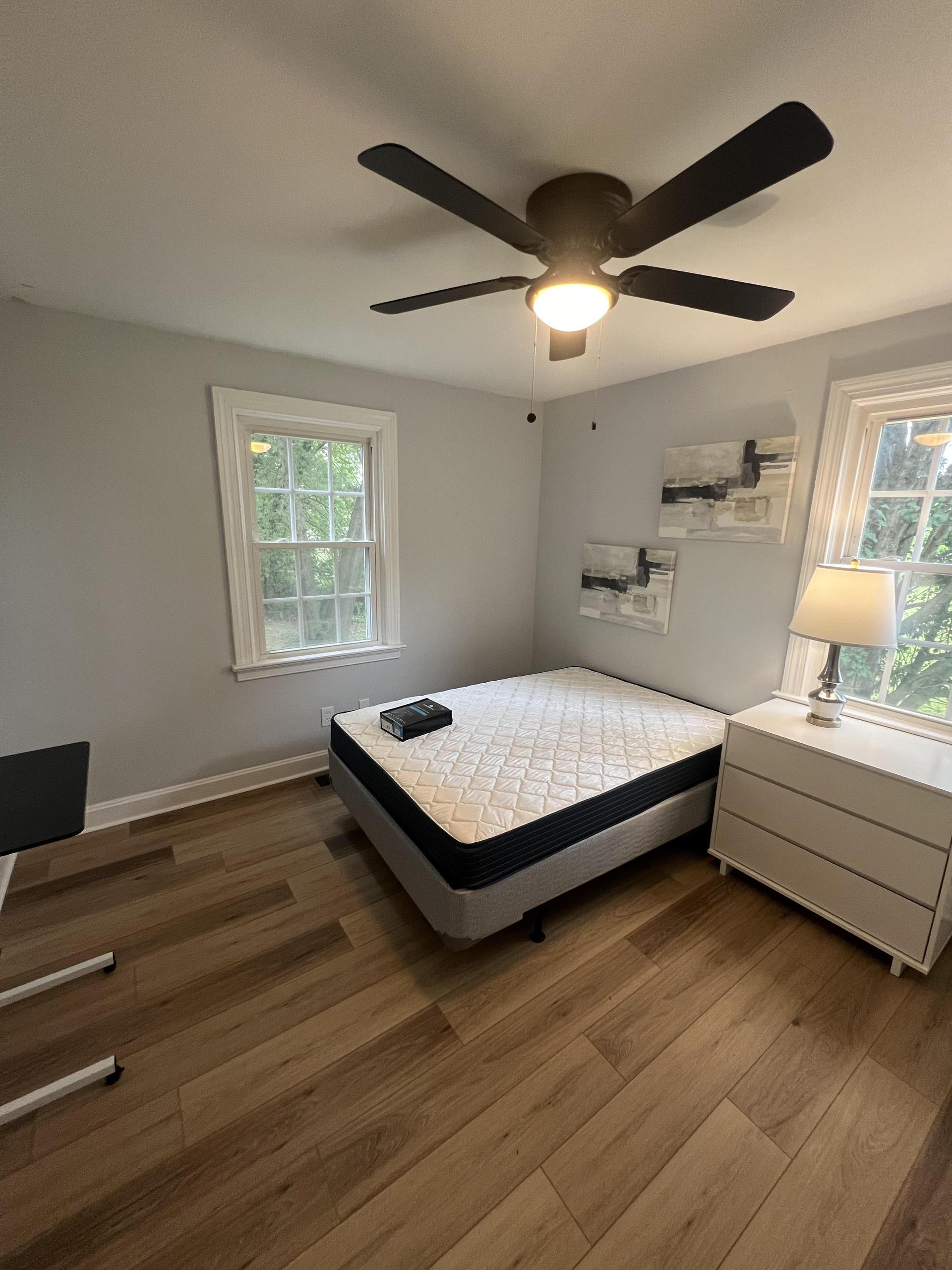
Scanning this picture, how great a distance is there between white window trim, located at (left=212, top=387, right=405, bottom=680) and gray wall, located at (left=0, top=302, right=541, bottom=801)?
0.06m

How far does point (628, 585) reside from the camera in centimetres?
308

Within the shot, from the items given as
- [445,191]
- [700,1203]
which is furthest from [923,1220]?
[445,191]

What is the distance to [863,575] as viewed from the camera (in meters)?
1.87

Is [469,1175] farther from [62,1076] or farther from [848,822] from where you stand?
[848,822]

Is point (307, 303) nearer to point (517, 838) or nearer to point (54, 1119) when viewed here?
point (517, 838)

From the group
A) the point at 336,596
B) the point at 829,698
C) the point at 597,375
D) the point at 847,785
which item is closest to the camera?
the point at 847,785

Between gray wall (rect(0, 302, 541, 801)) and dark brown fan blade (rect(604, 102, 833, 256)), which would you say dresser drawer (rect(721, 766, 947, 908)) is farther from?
gray wall (rect(0, 302, 541, 801))

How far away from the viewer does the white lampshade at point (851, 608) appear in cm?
183

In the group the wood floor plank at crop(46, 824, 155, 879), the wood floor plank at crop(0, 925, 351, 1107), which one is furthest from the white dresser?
the wood floor plank at crop(46, 824, 155, 879)

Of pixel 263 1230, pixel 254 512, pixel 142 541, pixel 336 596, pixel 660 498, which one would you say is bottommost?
pixel 263 1230

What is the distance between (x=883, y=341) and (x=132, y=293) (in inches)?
115

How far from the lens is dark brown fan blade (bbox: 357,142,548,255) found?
0.83 metres

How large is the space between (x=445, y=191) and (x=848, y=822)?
88.0 inches

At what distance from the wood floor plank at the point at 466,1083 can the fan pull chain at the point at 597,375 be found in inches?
85.2
